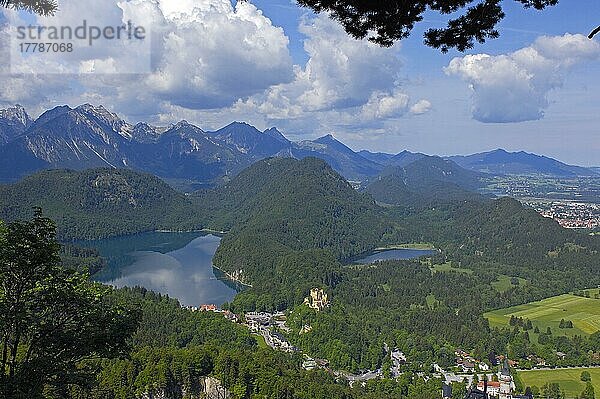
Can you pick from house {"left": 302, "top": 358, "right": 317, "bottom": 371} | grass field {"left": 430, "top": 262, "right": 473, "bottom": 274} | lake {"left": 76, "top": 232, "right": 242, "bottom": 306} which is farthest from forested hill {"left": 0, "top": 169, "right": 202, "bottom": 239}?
house {"left": 302, "top": 358, "right": 317, "bottom": 371}

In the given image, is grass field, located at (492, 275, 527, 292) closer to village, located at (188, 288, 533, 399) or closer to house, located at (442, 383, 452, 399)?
village, located at (188, 288, 533, 399)

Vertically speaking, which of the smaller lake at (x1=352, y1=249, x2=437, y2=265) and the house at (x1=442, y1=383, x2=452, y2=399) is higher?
the house at (x1=442, y1=383, x2=452, y2=399)

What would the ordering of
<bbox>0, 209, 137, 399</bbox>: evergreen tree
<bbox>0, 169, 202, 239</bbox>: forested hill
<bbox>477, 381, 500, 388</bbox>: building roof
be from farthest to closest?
<bbox>0, 169, 202, 239</bbox>: forested hill < <bbox>477, 381, 500, 388</bbox>: building roof < <bbox>0, 209, 137, 399</bbox>: evergreen tree

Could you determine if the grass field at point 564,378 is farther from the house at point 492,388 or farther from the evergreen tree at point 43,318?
the evergreen tree at point 43,318

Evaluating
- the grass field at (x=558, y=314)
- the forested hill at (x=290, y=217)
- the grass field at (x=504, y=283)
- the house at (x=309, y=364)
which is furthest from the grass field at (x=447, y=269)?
the house at (x=309, y=364)

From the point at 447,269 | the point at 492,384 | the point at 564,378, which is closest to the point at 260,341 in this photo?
the point at 492,384

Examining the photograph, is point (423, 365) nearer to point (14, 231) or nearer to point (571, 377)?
point (571, 377)

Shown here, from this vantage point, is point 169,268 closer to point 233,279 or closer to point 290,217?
point 233,279

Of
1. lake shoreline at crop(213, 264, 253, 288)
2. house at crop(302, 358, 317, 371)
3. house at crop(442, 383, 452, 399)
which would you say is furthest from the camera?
lake shoreline at crop(213, 264, 253, 288)
